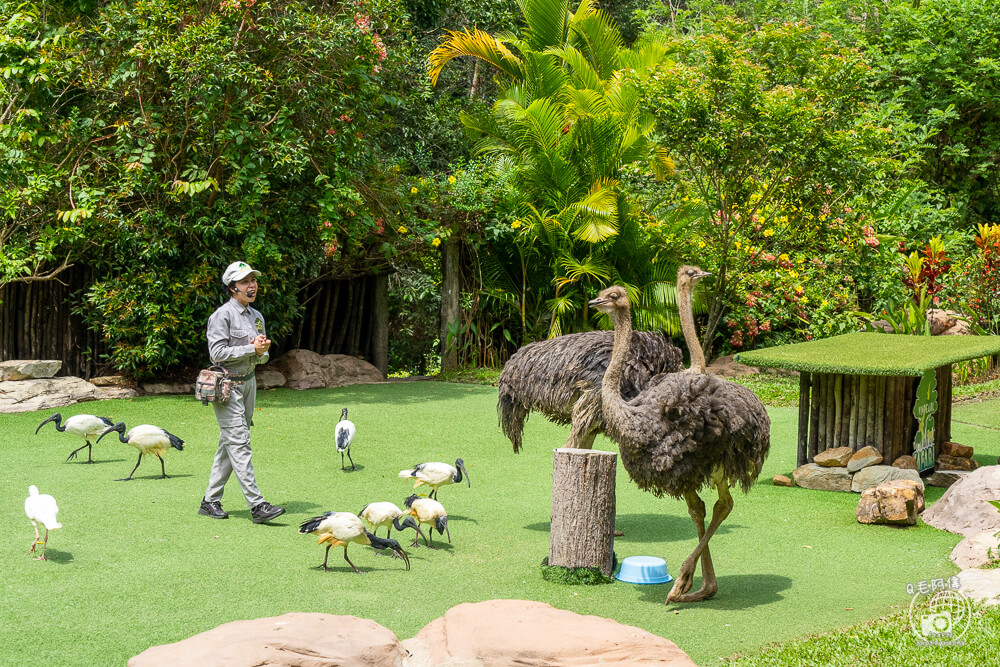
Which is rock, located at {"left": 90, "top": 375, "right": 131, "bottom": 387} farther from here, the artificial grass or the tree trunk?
the tree trunk

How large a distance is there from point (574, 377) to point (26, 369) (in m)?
8.33

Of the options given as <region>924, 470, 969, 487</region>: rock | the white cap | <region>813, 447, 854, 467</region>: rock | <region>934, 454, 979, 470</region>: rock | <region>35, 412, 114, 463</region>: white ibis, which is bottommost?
<region>924, 470, 969, 487</region>: rock

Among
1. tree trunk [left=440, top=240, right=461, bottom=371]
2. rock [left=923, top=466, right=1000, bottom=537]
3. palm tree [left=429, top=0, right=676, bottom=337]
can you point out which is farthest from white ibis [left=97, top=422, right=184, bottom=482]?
tree trunk [left=440, top=240, right=461, bottom=371]

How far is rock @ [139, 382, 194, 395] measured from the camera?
13.0 m

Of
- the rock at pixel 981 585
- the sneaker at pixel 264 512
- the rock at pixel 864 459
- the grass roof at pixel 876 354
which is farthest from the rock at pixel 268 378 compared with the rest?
the rock at pixel 981 585

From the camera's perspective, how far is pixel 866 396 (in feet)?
28.8

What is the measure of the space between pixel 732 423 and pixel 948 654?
1.53 meters

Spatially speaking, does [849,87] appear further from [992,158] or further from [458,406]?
[992,158]

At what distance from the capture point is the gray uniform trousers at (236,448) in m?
7.04

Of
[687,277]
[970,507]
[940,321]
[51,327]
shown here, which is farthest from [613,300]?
[940,321]

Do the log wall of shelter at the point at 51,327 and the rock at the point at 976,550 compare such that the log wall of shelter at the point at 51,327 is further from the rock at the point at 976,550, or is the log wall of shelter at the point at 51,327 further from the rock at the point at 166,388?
the rock at the point at 976,550

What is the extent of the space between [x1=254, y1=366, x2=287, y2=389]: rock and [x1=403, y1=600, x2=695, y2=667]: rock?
963 centimetres

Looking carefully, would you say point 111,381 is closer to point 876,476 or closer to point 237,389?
point 237,389

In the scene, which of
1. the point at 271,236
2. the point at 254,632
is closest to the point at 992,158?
the point at 271,236
